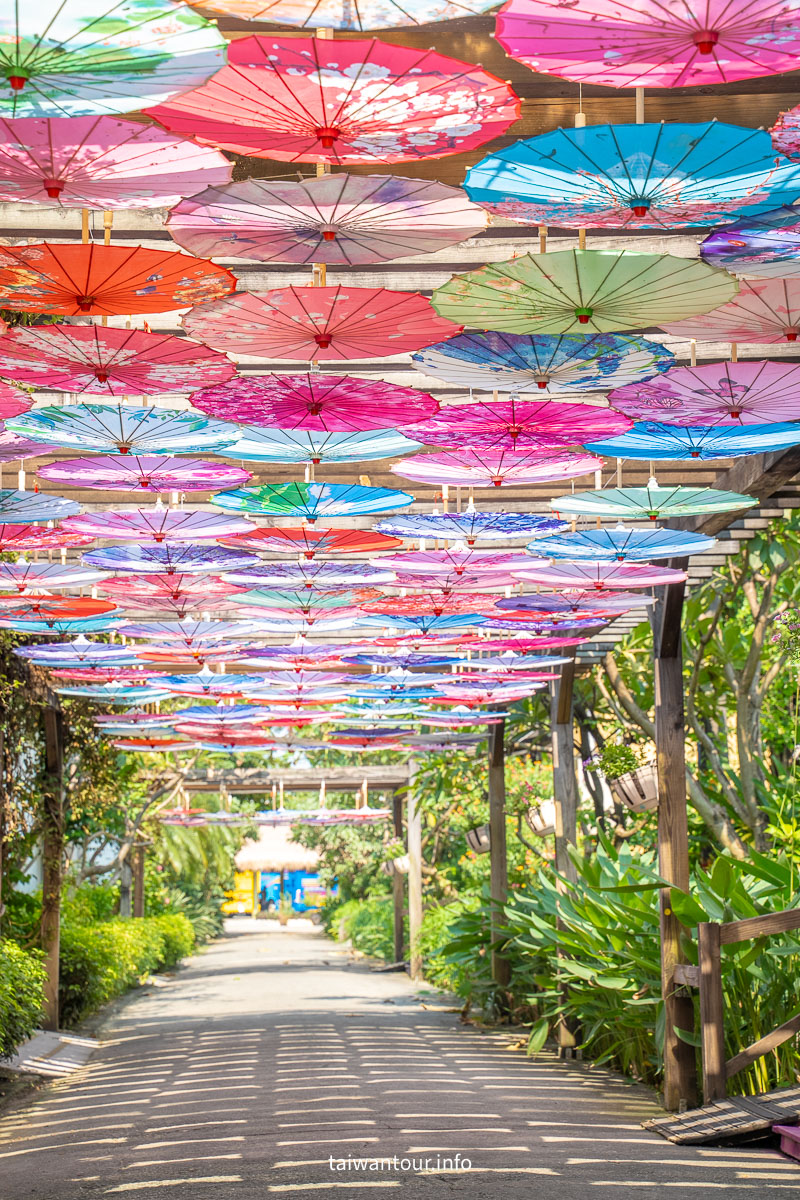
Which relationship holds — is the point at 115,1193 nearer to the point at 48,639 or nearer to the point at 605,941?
the point at 605,941

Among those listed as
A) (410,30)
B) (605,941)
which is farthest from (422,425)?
(605,941)

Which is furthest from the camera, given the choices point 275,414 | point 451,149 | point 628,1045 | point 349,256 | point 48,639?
point 48,639

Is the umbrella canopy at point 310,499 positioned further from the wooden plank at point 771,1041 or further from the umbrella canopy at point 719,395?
the wooden plank at point 771,1041

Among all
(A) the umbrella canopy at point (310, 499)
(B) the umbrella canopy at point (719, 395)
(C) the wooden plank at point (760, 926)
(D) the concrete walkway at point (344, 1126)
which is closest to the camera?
(B) the umbrella canopy at point (719, 395)

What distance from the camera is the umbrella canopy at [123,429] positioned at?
4.57 m

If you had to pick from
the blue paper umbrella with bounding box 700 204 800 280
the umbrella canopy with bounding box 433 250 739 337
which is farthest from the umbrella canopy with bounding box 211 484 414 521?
the blue paper umbrella with bounding box 700 204 800 280

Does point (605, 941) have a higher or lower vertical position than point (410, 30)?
lower

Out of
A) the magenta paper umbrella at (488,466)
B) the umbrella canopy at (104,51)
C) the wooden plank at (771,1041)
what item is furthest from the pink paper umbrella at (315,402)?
the wooden plank at (771,1041)

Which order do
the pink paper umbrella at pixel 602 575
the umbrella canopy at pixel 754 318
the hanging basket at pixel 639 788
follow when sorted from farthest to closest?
the hanging basket at pixel 639 788
the pink paper umbrella at pixel 602 575
the umbrella canopy at pixel 754 318

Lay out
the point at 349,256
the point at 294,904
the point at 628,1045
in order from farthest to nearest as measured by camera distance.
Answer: the point at 294,904 < the point at 628,1045 < the point at 349,256

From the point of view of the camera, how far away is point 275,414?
4.55m

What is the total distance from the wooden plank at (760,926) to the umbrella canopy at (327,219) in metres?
4.39

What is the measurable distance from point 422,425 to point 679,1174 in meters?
3.67

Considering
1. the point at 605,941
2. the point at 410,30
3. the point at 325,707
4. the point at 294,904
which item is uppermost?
the point at 410,30
